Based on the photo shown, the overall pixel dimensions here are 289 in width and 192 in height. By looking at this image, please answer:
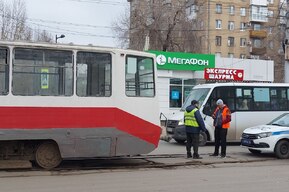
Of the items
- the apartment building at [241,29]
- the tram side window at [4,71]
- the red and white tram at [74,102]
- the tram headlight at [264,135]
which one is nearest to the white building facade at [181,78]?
the tram headlight at [264,135]

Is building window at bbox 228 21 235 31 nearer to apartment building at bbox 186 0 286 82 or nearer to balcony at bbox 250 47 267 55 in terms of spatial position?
apartment building at bbox 186 0 286 82

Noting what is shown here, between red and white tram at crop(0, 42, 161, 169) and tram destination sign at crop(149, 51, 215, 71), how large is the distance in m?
17.3

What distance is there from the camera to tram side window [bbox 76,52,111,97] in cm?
1090

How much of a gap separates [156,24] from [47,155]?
101ft

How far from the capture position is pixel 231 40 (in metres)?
67.8

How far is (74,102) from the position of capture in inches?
424

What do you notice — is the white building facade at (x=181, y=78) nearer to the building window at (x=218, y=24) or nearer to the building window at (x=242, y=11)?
the building window at (x=218, y=24)

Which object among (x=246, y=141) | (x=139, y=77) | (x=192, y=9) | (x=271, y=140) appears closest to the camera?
(x=139, y=77)

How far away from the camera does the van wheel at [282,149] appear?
1394 centimetres

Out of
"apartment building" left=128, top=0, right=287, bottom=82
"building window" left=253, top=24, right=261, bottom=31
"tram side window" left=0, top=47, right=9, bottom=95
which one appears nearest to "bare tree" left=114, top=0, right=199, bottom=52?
"apartment building" left=128, top=0, right=287, bottom=82

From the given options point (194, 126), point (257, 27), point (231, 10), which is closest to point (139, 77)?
point (194, 126)

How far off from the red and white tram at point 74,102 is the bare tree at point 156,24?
92.5 feet

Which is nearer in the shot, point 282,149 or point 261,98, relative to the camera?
point 282,149

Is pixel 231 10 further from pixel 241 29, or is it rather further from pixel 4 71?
pixel 4 71
